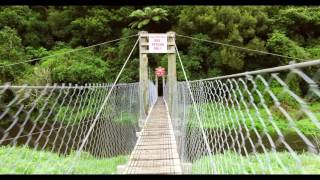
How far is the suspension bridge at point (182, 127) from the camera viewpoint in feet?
2.50

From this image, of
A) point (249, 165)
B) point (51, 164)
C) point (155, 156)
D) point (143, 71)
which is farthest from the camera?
point (143, 71)

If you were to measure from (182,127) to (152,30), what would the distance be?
10.5 meters

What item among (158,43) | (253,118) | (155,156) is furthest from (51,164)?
(158,43)

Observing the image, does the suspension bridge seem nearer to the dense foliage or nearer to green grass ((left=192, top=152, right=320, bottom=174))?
green grass ((left=192, top=152, right=320, bottom=174))

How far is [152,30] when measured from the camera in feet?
43.5

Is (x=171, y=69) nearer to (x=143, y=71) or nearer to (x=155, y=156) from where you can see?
(x=143, y=71)

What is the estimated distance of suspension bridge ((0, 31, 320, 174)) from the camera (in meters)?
0.76

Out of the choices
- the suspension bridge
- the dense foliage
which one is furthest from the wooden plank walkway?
the dense foliage

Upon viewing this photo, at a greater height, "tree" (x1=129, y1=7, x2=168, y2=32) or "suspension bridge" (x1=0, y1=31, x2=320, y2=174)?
"suspension bridge" (x1=0, y1=31, x2=320, y2=174)

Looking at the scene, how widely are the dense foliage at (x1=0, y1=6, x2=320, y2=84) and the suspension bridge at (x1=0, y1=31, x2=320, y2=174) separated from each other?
5255mm

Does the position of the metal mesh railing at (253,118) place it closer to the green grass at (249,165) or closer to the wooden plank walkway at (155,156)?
the green grass at (249,165)

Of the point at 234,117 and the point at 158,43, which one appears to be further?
the point at 158,43
